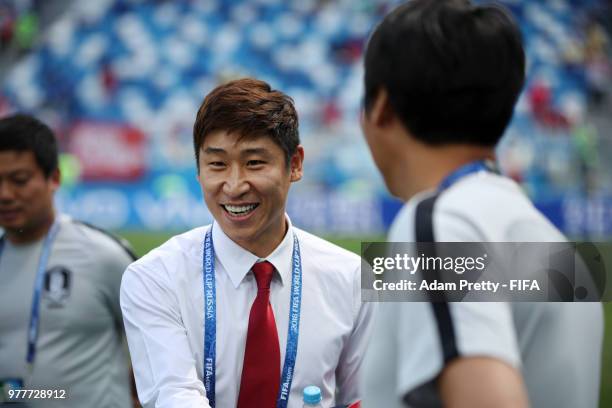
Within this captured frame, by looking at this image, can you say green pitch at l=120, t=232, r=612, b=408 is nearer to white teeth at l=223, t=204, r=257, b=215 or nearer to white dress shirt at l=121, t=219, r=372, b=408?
white dress shirt at l=121, t=219, r=372, b=408

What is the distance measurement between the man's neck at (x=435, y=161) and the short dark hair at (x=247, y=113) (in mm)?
987

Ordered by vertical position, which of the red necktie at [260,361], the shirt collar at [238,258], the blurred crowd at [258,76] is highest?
the blurred crowd at [258,76]

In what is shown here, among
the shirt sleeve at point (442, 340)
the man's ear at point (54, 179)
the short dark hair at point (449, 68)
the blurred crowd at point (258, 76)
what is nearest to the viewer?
the shirt sleeve at point (442, 340)

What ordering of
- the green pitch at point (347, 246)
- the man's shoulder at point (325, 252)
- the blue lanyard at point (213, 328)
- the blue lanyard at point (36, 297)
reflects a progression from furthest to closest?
the green pitch at point (347, 246)
the blue lanyard at point (36, 297)
the man's shoulder at point (325, 252)
the blue lanyard at point (213, 328)

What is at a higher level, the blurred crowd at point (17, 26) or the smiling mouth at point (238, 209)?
the blurred crowd at point (17, 26)

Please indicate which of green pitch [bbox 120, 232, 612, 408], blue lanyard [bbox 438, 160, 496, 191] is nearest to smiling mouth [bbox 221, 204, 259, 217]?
blue lanyard [bbox 438, 160, 496, 191]

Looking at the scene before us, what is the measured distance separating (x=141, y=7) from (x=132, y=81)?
196 cm

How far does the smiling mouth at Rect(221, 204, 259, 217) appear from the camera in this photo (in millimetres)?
2068

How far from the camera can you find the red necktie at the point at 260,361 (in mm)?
1876

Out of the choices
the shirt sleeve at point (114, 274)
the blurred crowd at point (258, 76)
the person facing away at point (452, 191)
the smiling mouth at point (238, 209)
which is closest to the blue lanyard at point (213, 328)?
the smiling mouth at point (238, 209)

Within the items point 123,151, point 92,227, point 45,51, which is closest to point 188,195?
point 123,151

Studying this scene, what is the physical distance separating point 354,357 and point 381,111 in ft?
3.59

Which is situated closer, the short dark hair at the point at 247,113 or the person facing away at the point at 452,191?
the person facing away at the point at 452,191

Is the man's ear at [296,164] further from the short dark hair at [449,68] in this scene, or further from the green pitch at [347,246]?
the green pitch at [347,246]
